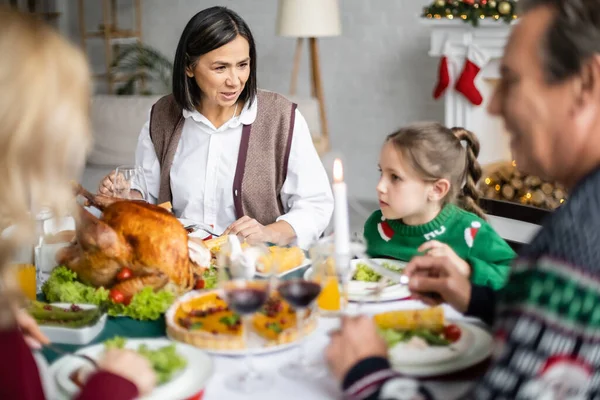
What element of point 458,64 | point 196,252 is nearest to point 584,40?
point 196,252

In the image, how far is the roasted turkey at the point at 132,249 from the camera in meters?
1.79

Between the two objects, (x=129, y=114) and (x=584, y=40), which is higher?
(x=584, y=40)

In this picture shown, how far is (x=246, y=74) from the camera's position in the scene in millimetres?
2672

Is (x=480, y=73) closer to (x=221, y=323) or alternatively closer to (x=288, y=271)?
(x=288, y=271)

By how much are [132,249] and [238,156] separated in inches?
38.5

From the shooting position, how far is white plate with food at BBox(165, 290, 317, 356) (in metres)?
1.46

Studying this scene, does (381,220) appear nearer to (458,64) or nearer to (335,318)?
(335,318)

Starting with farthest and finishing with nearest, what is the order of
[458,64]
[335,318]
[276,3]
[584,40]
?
[276,3] < [458,64] < [335,318] < [584,40]

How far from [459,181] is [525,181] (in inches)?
87.7

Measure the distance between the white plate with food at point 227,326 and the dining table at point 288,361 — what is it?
0.08 feet

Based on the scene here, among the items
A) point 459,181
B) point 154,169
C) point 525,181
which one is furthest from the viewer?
point 525,181

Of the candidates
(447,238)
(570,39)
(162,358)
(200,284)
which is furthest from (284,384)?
(447,238)

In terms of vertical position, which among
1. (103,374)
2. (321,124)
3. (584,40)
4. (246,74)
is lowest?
(321,124)

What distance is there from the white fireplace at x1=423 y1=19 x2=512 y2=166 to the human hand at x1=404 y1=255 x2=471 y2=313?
359cm
